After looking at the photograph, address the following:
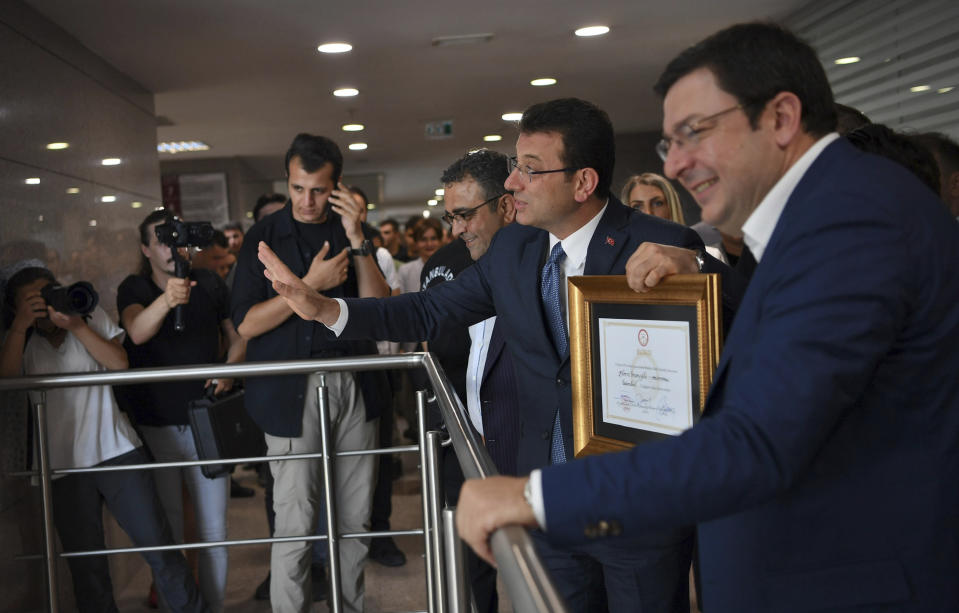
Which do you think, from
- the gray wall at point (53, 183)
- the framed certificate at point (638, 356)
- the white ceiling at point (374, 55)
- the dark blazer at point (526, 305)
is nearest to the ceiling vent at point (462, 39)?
the white ceiling at point (374, 55)

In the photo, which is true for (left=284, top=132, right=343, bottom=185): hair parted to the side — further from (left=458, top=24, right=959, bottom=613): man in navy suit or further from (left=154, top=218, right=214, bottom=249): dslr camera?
(left=458, top=24, right=959, bottom=613): man in navy suit

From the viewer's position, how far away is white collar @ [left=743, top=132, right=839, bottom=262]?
1.12 meters

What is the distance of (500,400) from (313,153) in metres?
1.26

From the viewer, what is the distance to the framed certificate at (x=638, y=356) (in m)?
1.58

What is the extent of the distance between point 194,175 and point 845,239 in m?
10.7

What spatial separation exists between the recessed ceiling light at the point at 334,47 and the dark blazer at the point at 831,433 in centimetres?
460

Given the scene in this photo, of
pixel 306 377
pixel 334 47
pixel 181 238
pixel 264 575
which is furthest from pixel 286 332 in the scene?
pixel 334 47

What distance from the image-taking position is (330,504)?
2.75 metres

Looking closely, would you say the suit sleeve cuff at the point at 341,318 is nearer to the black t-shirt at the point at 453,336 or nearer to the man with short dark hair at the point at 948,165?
the black t-shirt at the point at 453,336

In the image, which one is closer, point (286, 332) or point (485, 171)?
point (485, 171)

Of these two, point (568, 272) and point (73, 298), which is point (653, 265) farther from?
point (73, 298)

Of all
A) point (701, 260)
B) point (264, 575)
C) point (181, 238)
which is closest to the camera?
point (701, 260)

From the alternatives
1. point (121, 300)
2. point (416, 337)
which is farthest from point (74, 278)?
point (416, 337)

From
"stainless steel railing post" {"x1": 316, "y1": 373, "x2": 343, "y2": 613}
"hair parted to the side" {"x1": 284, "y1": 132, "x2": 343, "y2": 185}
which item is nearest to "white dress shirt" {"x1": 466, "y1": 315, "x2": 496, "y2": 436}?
"stainless steel railing post" {"x1": 316, "y1": 373, "x2": 343, "y2": 613}
